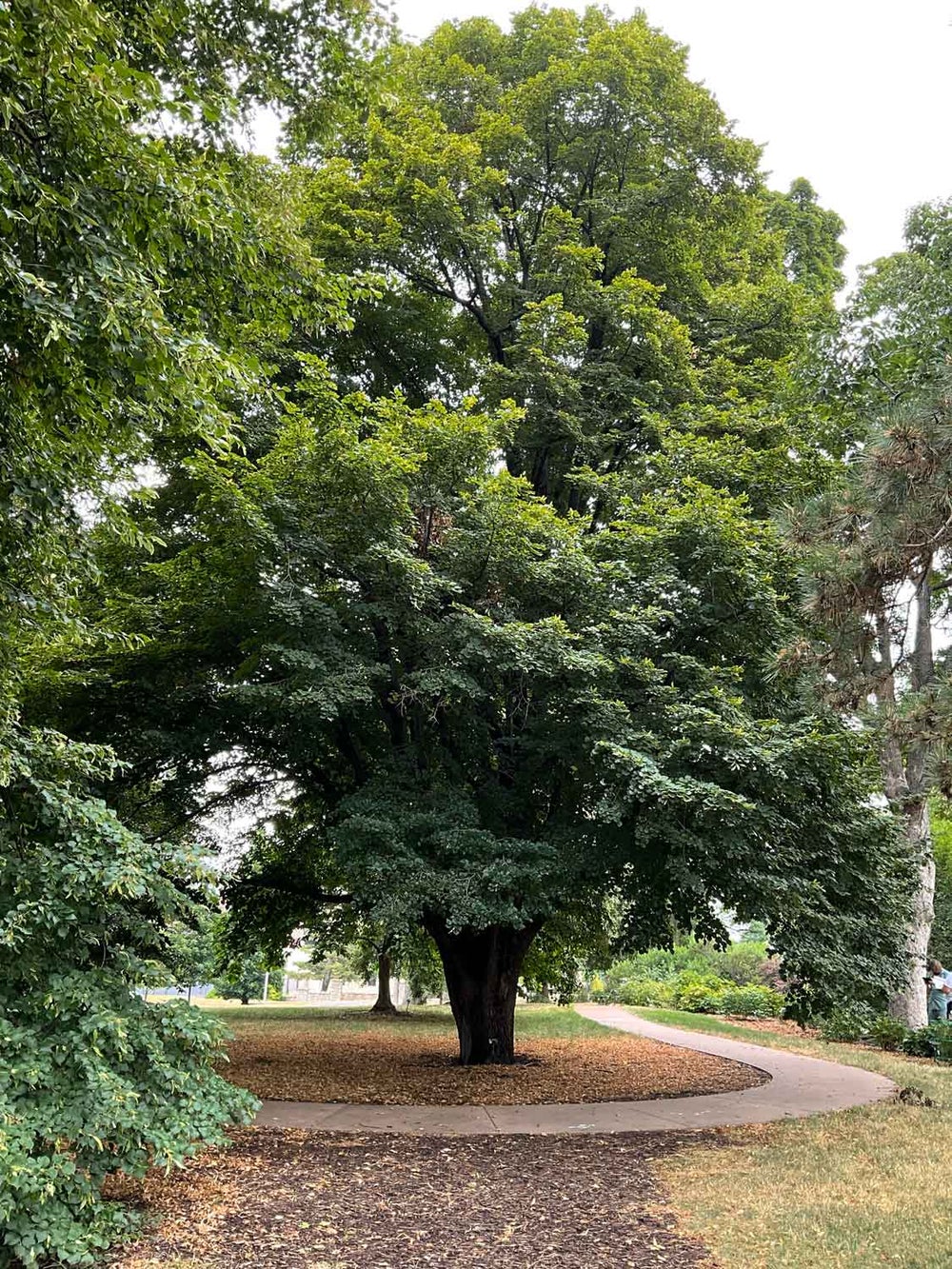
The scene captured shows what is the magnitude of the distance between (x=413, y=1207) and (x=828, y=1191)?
97.0 inches

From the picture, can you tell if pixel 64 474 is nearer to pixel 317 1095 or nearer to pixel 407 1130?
pixel 407 1130

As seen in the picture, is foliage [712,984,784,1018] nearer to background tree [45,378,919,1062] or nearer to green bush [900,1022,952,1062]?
green bush [900,1022,952,1062]

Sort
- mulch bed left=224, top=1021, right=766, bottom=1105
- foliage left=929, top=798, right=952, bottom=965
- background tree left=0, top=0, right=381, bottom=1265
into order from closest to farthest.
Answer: background tree left=0, top=0, right=381, bottom=1265 < mulch bed left=224, top=1021, right=766, bottom=1105 < foliage left=929, top=798, right=952, bottom=965

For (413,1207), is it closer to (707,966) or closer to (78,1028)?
(78,1028)

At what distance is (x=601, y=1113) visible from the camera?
26.0ft

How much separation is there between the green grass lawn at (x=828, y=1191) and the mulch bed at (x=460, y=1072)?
2.41 metres

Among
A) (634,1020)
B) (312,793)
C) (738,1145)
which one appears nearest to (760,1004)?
(634,1020)

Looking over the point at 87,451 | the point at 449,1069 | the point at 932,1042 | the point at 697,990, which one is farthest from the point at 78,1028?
the point at 697,990

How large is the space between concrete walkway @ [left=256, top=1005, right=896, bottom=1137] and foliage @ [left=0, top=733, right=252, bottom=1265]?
269 cm

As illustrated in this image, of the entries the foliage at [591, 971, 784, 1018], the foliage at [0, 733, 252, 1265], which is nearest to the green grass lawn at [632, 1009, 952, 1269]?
the foliage at [0, 733, 252, 1265]

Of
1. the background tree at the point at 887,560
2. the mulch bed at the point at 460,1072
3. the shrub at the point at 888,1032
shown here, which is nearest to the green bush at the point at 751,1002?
the shrub at the point at 888,1032

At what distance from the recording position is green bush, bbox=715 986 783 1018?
2007 centimetres

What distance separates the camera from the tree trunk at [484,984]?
1075 cm

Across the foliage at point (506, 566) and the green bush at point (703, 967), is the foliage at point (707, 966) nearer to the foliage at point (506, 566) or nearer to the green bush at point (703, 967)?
the green bush at point (703, 967)
